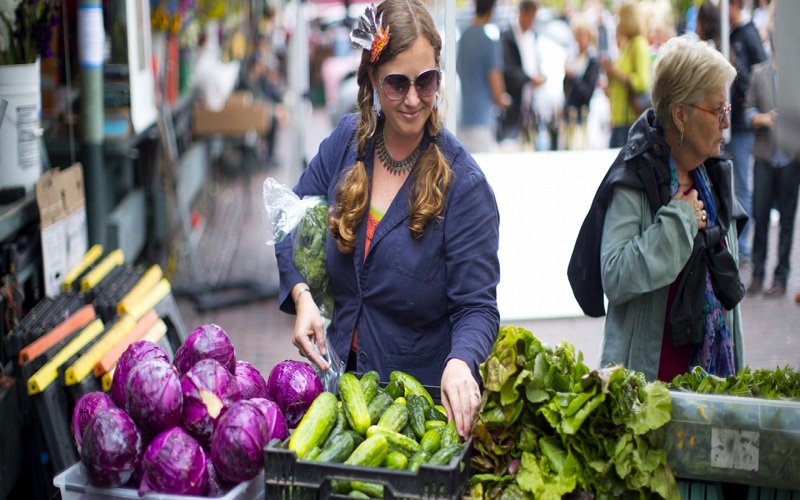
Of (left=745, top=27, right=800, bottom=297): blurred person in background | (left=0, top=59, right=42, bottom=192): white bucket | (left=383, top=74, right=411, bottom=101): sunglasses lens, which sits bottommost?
(left=745, top=27, right=800, bottom=297): blurred person in background

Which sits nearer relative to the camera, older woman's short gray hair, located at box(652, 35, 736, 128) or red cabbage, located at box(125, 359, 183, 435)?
red cabbage, located at box(125, 359, 183, 435)

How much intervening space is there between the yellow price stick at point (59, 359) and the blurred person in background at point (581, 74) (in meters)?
7.70

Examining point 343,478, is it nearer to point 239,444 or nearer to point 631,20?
point 239,444

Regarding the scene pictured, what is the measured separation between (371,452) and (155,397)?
59cm

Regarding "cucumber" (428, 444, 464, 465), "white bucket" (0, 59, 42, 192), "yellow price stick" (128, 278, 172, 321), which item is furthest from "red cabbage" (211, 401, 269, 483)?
"white bucket" (0, 59, 42, 192)

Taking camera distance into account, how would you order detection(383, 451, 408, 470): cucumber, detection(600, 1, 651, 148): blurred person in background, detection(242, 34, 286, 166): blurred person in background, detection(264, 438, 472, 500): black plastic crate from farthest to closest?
1. detection(242, 34, 286, 166): blurred person in background
2. detection(600, 1, 651, 148): blurred person in background
3. detection(383, 451, 408, 470): cucumber
4. detection(264, 438, 472, 500): black plastic crate

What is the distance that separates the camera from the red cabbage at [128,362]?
261 centimetres

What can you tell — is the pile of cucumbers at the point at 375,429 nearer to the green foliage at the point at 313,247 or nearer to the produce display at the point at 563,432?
the produce display at the point at 563,432

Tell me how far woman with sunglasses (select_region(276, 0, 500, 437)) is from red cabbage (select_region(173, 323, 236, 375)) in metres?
0.28

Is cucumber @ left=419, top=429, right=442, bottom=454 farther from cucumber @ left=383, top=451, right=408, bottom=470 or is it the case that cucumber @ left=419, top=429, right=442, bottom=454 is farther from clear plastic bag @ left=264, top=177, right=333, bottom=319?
clear plastic bag @ left=264, top=177, right=333, bottom=319

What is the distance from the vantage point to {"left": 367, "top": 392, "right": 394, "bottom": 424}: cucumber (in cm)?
261

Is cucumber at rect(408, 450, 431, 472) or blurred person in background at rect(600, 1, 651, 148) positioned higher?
blurred person in background at rect(600, 1, 651, 148)

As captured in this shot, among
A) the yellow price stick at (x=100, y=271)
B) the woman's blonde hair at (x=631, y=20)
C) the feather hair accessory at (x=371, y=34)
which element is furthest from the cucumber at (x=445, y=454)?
the woman's blonde hair at (x=631, y=20)

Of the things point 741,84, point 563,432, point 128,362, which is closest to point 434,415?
point 563,432
